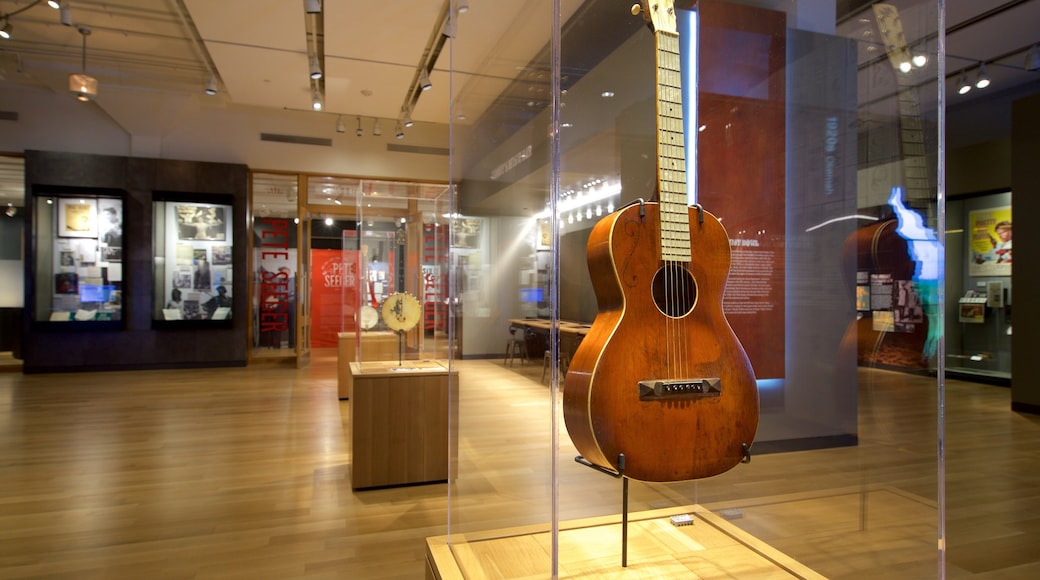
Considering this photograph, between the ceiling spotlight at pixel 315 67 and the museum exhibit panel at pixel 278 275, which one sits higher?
the ceiling spotlight at pixel 315 67

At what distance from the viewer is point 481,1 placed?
7.48 feet

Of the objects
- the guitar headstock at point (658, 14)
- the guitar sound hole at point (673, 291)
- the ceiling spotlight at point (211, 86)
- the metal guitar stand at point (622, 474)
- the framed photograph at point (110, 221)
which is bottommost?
the metal guitar stand at point (622, 474)

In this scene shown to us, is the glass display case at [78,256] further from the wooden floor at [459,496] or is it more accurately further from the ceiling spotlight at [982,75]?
the ceiling spotlight at [982,75]

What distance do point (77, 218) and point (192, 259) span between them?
1.45 m

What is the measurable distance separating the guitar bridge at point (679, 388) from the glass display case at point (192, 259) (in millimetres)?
8345

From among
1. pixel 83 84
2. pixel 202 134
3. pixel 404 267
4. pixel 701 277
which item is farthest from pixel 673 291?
pixel 202 134

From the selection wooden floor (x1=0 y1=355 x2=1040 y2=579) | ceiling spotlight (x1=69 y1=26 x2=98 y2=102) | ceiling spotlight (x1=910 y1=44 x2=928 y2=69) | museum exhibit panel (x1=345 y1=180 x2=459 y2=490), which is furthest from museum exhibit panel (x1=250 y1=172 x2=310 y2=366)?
ceiling spotlight (x1=910 y1=44 x2=928 y2=69)

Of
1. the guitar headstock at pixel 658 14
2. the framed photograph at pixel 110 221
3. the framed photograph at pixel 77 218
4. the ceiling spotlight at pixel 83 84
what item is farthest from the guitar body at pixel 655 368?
the framed photograph at pixel 77 218

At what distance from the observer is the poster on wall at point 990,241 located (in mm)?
6852

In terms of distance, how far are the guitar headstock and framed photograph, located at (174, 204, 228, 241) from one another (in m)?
8.33

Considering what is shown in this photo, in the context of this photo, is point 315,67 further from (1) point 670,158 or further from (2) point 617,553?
(2) point 617,553

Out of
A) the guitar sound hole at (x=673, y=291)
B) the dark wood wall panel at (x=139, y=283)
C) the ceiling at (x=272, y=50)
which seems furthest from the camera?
the dark wood wall panel at (x=139, y=283)

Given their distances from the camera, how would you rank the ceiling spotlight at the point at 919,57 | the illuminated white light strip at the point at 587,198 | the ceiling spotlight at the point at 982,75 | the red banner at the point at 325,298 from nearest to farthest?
the illuminated white light strip at the point at 587,198 → the ceiling spotlight at the point at 919,57 → the ceiling spotlight at the point at 982,75 → the red banner at the point at 325,298

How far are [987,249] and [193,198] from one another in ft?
34.6
